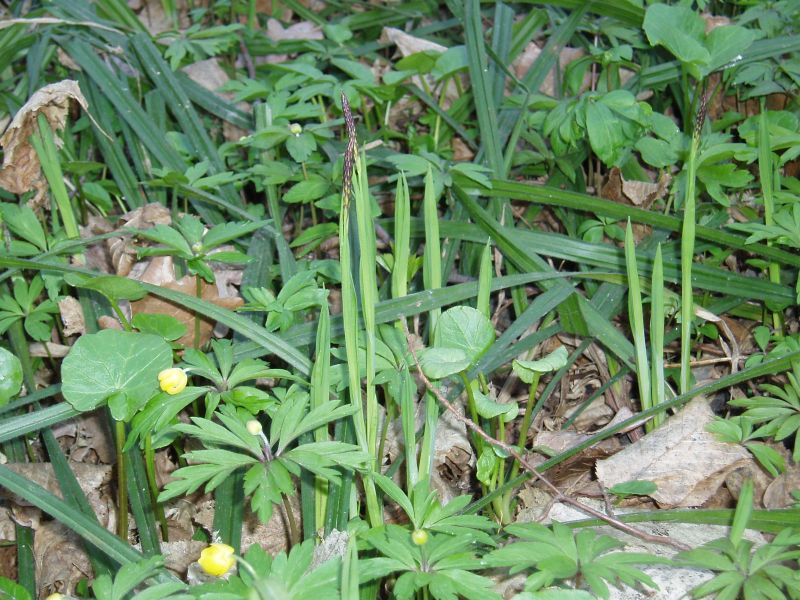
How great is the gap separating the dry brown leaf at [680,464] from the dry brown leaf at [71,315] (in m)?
1.36

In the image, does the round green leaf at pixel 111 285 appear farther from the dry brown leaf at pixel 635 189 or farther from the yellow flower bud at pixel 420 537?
the dry brown leaf at pixel 635 189

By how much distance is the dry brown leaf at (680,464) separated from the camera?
1.56m

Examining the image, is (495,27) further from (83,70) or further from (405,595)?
(405,595)

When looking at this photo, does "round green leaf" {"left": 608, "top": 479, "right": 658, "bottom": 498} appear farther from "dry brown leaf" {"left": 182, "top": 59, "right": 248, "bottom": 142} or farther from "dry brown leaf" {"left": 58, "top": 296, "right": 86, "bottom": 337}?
"dry brown leaf" {"left": 182, "top": 59, "right": 248, "bottom": 142}

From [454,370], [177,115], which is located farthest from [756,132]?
[177,115]

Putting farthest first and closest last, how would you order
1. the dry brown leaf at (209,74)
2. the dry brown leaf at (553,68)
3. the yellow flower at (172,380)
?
1. the dry brown leaf at (209,74)
2. the dry brown leaf at (553,68)
3. the yellow flower at (172,380)

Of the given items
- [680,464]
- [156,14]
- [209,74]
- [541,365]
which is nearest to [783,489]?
[680,464]

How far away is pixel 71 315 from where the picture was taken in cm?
196

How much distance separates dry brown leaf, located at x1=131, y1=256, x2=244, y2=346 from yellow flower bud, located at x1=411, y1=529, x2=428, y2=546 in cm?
97

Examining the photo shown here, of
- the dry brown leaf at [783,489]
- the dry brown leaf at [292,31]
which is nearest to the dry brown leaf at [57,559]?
the dry brown leaf at [783,489]

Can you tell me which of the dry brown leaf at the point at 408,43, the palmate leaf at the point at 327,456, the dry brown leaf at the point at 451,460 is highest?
the dry brown leaf at the point at 408,43

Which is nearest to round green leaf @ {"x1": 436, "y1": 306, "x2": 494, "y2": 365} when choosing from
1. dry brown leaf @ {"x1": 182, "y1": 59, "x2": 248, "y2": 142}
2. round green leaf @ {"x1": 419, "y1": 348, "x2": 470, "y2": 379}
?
round green leaf @ {"x1": 419, "y1": 348, "x2": 470, "y2": 379}

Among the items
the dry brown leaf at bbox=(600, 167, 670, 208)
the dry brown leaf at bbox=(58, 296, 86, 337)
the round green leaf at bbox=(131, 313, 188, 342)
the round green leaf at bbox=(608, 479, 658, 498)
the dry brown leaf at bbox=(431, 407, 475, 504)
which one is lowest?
the dry brown leaf at bbox=(431, 407, 475, 504)

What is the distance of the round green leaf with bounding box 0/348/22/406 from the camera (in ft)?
5.26
